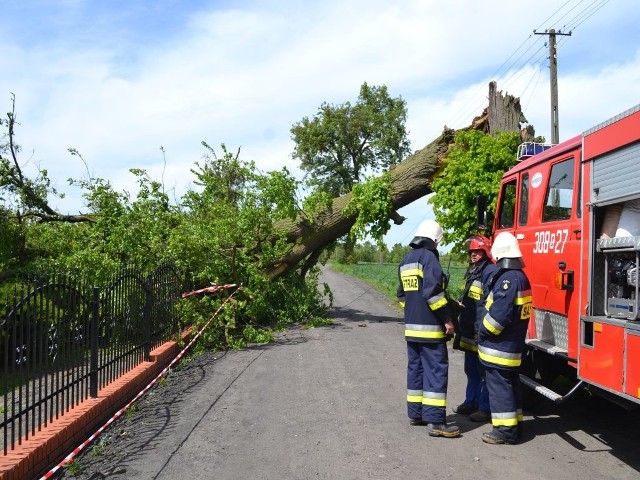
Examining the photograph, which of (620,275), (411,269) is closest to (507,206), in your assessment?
(411,269)

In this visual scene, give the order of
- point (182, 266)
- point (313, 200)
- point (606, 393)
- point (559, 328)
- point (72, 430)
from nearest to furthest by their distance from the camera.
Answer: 1. point (606, 393)
2. point (72, 430)
3. point (559, 328)
4. point (182, 266)
5. point (313, 200)

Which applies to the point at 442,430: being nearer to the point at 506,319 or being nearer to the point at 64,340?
the point at 506,319

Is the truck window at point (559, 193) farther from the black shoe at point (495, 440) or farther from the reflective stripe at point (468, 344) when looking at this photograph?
the black shoe at point (495, 440)

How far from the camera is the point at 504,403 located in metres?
5.24

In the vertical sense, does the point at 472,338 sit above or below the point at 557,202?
below

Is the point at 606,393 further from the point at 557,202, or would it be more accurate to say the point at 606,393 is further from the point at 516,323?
the point at 557,202

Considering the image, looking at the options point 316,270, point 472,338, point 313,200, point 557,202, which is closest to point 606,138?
point 557,202

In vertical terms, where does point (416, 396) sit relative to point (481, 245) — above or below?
below

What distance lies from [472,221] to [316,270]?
16.3 ft

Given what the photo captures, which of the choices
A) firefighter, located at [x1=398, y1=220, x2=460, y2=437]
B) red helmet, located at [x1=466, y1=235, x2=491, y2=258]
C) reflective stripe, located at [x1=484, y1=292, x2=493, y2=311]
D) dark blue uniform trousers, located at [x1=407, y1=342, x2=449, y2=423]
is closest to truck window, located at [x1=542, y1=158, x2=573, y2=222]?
red helmet, located at [x1=466, y1=235, x2=491, y2=258]

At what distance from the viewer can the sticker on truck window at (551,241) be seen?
5.58 metres

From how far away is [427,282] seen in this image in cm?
560

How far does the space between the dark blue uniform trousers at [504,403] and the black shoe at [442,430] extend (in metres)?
0.37

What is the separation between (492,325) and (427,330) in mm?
653
